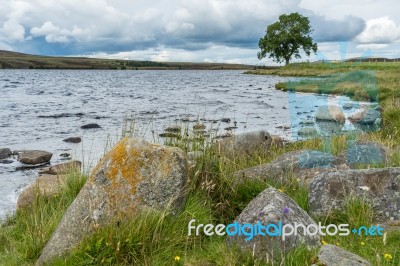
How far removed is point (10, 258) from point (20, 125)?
21530mm

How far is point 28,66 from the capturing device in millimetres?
172250

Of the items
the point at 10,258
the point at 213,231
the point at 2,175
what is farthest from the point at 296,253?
the point at 2,175

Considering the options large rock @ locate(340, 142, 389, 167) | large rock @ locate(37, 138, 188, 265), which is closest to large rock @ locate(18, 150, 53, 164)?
large rock @ locate(37, 138, 188, 265)

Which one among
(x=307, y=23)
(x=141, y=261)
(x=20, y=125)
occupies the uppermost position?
(x=307, y=23)

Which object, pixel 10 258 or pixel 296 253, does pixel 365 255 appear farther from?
pixel 10 258

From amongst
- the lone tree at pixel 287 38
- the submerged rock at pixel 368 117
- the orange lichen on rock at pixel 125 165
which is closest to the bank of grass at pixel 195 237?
the orange lichen on rock at pixel 125 165

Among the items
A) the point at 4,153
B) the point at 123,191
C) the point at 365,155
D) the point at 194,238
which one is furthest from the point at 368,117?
the point at 123,191

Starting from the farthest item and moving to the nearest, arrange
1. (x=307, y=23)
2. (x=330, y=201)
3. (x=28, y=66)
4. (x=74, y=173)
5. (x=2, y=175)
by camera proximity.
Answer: (x=28, y=66) → (x=307, y=23) → (x=2, y=175) → (x=74, y=173) → (x=330, y=201)

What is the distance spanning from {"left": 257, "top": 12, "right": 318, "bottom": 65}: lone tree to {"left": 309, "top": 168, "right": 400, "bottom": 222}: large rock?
89.8 meters

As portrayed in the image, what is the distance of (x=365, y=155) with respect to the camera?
8.43 metres

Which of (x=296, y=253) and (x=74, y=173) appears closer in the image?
(x=296, y=253)

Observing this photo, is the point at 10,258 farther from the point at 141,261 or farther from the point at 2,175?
the point at 2,175

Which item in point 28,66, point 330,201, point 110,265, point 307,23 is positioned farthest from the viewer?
point 28,66

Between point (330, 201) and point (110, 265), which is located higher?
point (330, 201)
